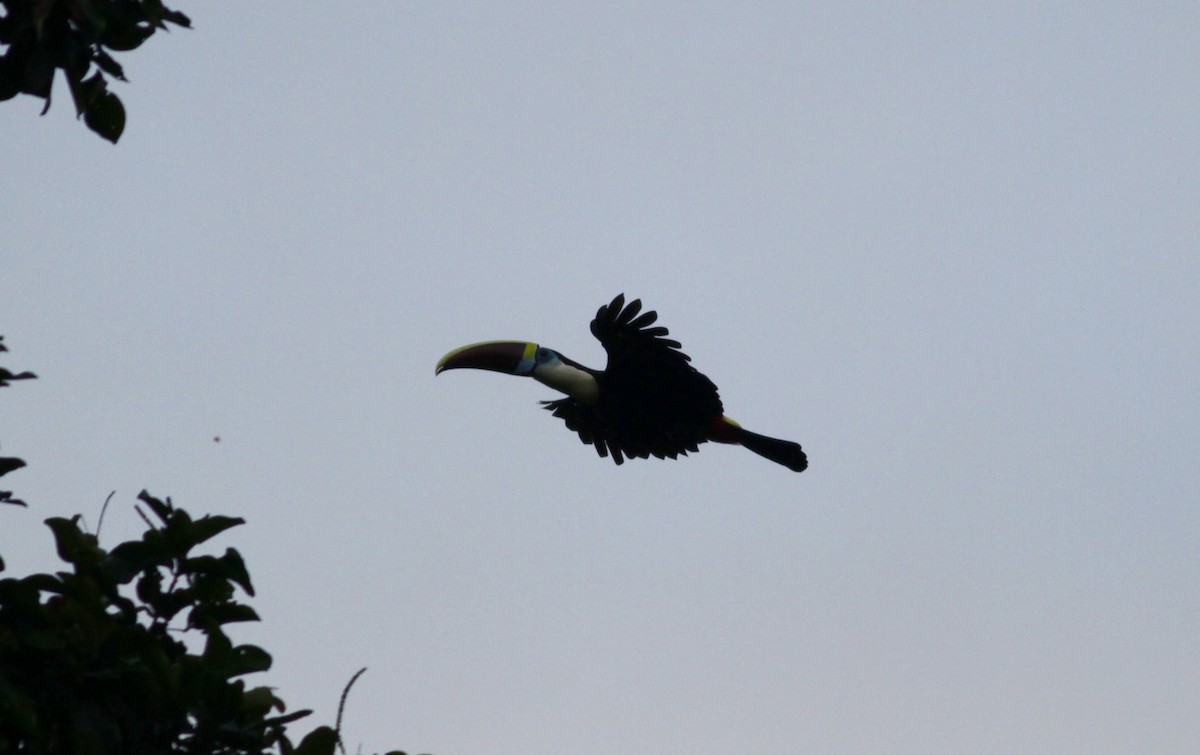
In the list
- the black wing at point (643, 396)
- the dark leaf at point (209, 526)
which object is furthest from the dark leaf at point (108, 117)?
the black wing at point (643, 396)

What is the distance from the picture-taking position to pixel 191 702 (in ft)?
13.2

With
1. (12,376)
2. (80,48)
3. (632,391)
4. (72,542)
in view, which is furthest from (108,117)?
(632,391)

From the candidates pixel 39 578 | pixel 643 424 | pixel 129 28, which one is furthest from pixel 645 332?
pixel 39 578

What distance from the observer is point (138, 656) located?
3994 mm

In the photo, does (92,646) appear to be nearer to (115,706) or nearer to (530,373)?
(115,706)

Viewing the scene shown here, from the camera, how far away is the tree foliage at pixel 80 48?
14.7ft

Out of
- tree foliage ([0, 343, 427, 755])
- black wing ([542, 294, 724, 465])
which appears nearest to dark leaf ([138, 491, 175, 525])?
tree foliage ([0, 343, 427, 755])

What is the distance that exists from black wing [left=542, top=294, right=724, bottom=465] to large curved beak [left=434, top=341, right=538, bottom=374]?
0.48 meters

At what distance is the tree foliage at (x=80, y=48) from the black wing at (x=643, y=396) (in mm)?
4549

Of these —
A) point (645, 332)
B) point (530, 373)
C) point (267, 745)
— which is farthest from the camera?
point (530, 373)

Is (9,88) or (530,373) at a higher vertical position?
(530,373)

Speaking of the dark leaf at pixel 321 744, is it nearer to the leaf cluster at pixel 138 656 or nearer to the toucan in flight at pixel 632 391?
the leaf cluster at pixel 138 656

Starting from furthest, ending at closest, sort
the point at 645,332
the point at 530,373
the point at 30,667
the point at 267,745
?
the point at 530,373 < the point at 645,332 < the point at 267,745 < the point at 30,667

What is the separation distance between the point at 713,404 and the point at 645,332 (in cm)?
65
